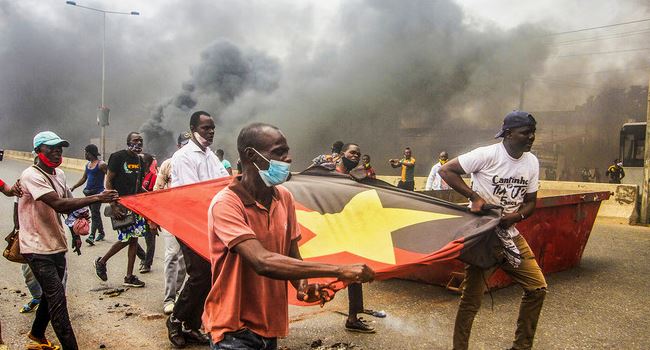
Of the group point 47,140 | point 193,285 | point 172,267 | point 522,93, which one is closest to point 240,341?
point 193,285

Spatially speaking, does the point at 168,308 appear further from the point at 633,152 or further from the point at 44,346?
the point at 633,152

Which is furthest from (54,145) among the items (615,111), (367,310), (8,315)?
(615,111)

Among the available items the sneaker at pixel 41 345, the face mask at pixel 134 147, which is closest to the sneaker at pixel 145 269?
the face mask at pixel 134 147

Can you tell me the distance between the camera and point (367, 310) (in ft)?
15.5

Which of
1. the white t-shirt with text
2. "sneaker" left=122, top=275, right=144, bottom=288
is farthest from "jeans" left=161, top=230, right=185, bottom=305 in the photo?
the white t-shirt with text

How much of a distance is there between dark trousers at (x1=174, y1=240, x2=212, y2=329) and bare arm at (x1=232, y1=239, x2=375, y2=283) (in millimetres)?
1990

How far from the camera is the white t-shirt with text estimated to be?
3.54 m

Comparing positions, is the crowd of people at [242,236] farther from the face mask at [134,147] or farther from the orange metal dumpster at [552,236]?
the orange metal dumpster at [552,236]

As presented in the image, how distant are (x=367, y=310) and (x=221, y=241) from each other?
2986 millimetres

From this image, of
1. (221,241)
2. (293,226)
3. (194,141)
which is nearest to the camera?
(221,241)

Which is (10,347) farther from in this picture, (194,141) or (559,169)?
(559,169)

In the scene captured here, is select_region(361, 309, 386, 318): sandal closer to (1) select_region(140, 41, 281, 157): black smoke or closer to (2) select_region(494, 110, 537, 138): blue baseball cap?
(2) select_region(494, 110, 537, 138): blue baseball cap

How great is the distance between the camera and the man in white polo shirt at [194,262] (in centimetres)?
374

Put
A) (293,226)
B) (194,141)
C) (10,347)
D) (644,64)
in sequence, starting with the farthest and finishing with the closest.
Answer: (644,64)
(194,141)
(10,347)
(293,226)
